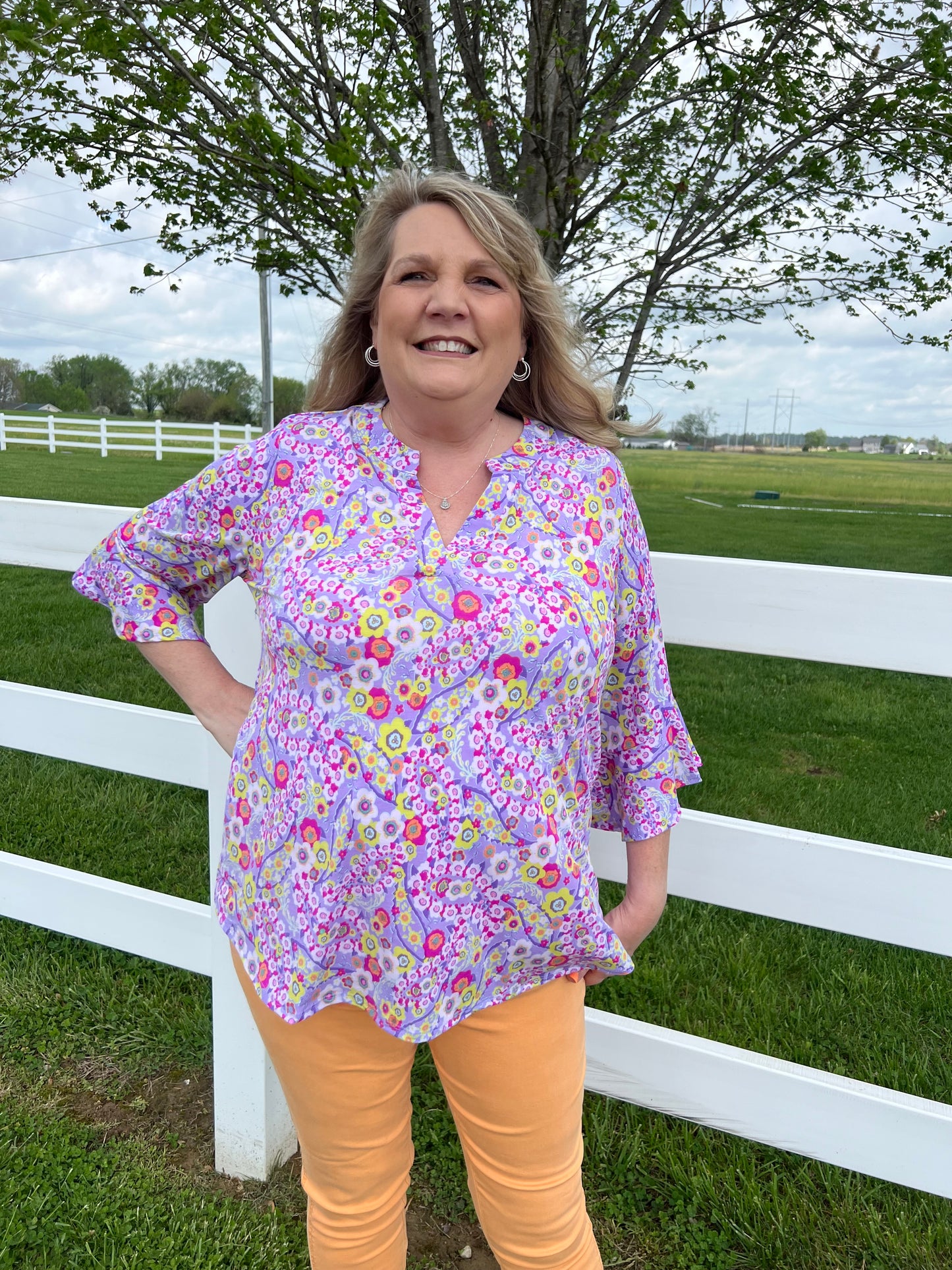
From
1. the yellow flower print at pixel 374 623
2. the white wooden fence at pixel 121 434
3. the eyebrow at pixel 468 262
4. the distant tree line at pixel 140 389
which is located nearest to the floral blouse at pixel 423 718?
the yellow flower print at pixel 374 623

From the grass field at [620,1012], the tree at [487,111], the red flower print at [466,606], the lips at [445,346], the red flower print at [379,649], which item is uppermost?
the tree at [487,111]

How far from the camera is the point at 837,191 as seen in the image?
441 centimetres

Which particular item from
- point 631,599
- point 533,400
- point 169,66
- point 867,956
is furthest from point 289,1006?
point 169,66

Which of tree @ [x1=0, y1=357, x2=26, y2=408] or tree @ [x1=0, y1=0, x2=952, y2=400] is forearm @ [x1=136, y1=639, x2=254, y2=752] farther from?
tree @ [x1=0, y1=357, x2=26, y2=408]

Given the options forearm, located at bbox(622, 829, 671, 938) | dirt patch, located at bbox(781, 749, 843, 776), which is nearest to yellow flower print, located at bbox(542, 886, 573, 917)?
forearm, located at bbox(622, 829, 671, 938)

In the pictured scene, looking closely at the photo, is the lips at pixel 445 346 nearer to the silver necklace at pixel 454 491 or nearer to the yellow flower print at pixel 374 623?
the silver necklace at pixel 454 491

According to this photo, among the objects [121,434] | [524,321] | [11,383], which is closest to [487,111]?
[524,321]

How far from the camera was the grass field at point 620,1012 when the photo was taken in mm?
1985

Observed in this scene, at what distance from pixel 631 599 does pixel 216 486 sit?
0.68 meters

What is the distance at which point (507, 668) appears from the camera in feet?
4.05

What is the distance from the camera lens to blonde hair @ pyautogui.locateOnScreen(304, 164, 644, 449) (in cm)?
144

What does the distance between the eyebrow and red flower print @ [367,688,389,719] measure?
67cm

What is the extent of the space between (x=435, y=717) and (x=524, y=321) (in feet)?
2.34

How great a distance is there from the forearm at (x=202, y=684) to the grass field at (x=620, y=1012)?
1.20m
